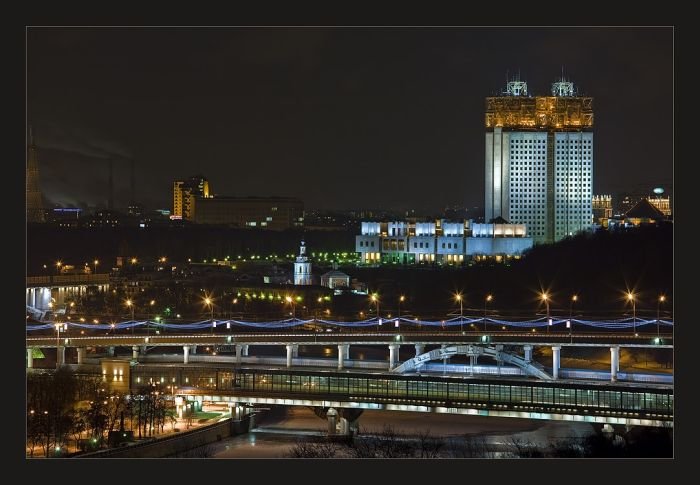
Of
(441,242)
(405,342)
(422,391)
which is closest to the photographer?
(422,391)

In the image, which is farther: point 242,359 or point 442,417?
point 242,359

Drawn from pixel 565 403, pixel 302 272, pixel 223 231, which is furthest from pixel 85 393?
pixel 223 231

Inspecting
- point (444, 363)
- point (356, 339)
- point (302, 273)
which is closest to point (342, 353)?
point (356, 339)

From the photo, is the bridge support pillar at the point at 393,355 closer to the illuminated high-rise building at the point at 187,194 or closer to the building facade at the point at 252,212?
the building facade at the point at 252,212

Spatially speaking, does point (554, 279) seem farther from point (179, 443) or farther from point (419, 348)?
point (179, 443)

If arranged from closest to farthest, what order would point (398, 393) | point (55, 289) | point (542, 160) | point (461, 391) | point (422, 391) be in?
1. point (461, 391)
2. point (422, 391)
3. point (398, 393)
4. point (55, 289)
5. point (542, 160)

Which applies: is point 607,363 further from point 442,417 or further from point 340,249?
point 340,249
